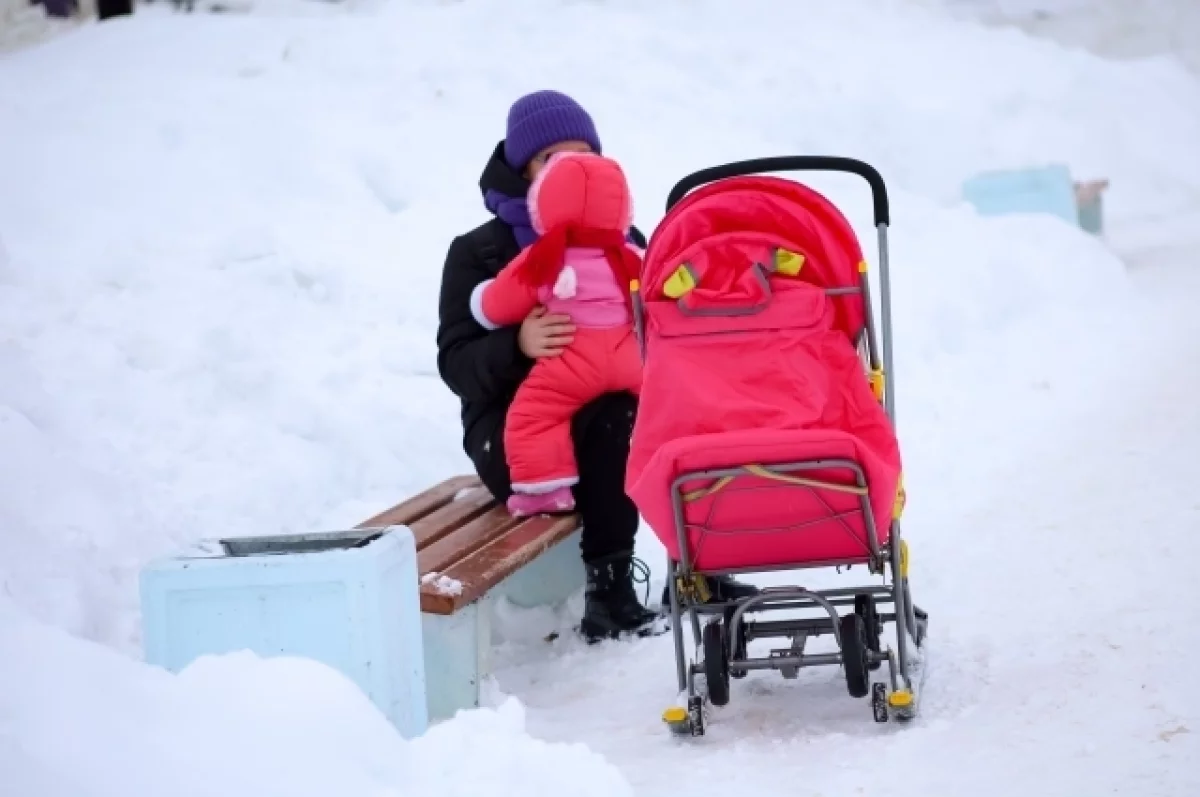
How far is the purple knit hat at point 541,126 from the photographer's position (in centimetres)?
506

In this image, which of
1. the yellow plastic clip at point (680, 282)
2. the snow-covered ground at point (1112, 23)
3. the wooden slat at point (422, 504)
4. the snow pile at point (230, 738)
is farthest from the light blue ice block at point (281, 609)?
the snow-covered ground at point (1112, 23)

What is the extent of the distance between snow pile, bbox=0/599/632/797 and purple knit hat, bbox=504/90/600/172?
2448 millimetres

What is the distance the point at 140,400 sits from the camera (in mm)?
5840

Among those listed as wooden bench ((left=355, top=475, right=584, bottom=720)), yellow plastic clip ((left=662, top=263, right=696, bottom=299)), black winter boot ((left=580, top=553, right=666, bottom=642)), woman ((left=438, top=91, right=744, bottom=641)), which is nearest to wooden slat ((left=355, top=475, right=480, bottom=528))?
wooden bench ((left=355, top=475, right=584, bottom=720))

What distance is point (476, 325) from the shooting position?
514 centimetres

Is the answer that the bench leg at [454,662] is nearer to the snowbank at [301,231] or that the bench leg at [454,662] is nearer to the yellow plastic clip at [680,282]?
the snowbank at [301,231]

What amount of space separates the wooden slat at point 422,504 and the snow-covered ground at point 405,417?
42 cm

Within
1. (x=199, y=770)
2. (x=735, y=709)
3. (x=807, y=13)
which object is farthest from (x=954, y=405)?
(x=807, y=13)

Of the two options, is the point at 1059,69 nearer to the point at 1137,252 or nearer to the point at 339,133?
the point at 1137,252

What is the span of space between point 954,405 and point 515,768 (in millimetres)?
5270

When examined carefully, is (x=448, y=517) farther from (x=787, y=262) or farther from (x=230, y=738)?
(x=230, y=738)

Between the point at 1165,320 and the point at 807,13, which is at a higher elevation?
the point at 807,13

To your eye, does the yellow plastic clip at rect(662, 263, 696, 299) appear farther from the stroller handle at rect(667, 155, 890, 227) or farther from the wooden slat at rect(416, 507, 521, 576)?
the wooden slat at rect(416, 507, 521, 576)

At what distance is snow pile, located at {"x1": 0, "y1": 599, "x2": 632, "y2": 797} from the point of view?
2492mm
